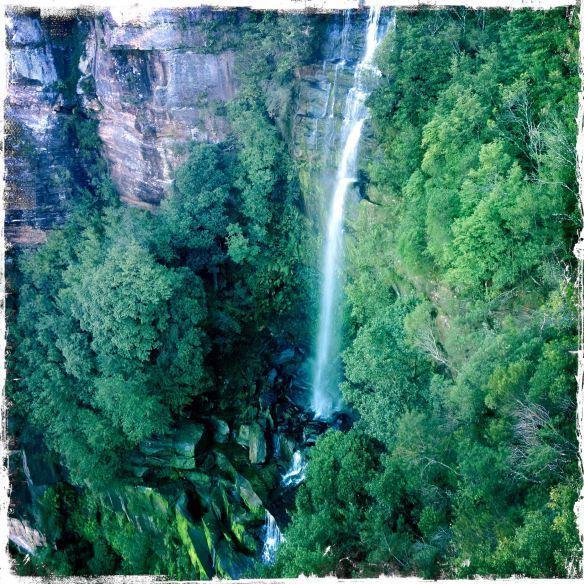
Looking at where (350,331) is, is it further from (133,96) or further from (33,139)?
(33,139)

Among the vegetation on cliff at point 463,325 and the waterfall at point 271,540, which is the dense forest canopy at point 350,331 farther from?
the waterfall at point 271,540

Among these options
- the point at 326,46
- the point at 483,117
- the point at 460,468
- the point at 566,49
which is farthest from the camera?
the point at 326,46

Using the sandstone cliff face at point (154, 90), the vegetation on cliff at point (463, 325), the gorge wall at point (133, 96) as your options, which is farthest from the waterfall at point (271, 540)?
the sandstone cliff face at point (154, 90)

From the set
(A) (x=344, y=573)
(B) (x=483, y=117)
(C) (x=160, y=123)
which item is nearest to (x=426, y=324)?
(B) (x=483, y=117)

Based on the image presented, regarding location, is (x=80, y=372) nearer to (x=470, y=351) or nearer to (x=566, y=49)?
(x=470, y=351)

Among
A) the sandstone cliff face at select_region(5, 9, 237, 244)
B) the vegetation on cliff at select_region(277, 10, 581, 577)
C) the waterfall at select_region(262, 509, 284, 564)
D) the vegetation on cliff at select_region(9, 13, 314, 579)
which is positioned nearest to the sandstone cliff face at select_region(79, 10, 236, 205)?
the sandstone cliff face at select_region(5, 9, 237, 244)
